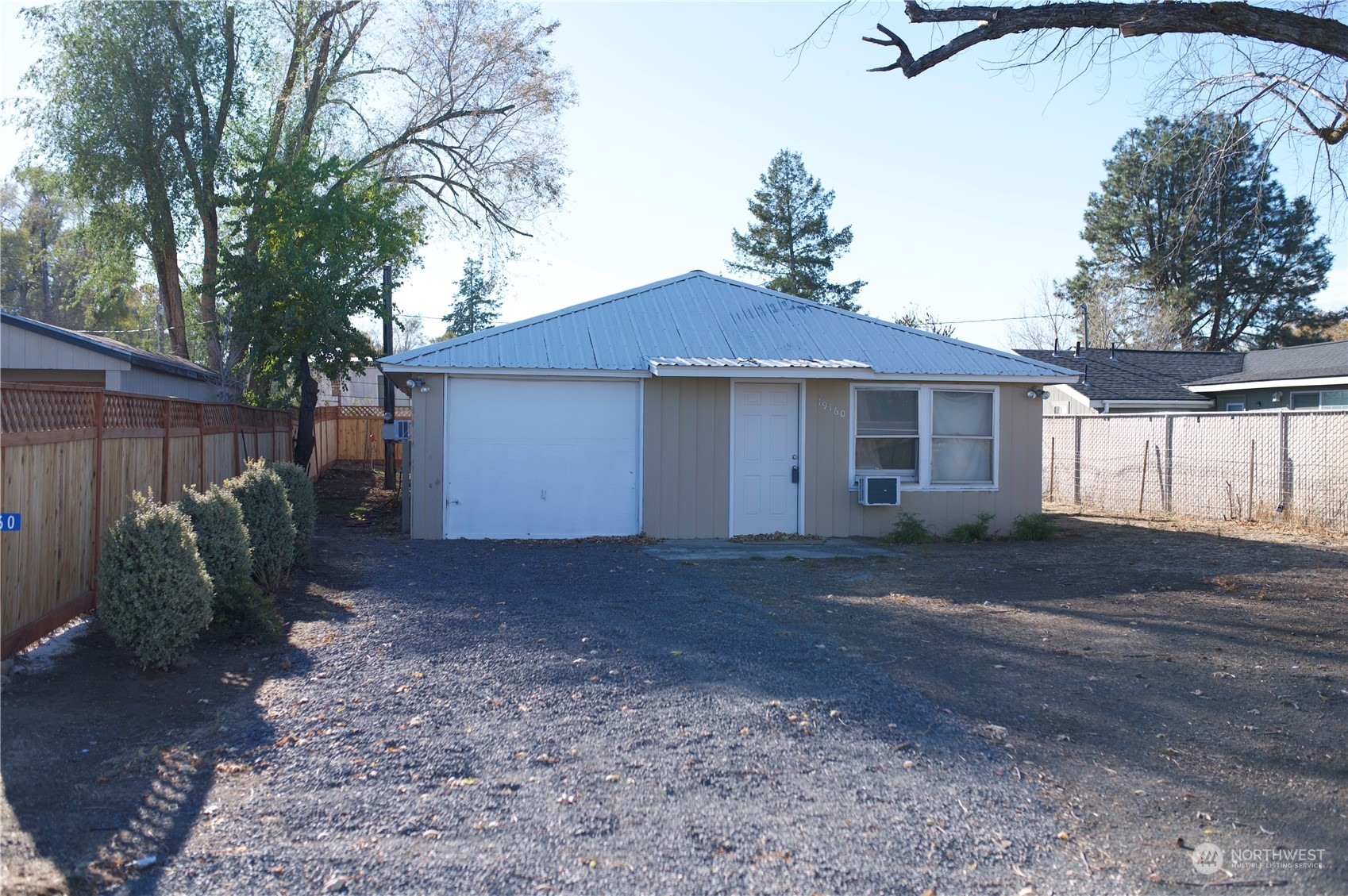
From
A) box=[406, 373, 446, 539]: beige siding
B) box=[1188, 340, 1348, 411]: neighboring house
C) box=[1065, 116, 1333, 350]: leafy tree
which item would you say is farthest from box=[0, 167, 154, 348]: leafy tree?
box=[1065, 116, 1333, 350]: leafy tree

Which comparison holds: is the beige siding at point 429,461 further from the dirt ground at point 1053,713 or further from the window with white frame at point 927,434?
the window with white frame at point 927,434

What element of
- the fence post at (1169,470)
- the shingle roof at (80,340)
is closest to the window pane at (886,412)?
the fence post at (1169,470)

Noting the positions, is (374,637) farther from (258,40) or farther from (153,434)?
(258,40)

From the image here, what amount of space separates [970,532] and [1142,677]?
24.1ft

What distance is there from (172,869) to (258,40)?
22.2 m

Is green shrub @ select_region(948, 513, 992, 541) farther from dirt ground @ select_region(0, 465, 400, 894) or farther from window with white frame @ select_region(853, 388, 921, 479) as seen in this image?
dirt ground @ select_region(0, 465, 400, 894)

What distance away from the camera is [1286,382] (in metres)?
23.3

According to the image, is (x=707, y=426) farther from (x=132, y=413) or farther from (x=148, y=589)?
(x=148, y=589)

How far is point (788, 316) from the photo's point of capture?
14.2m

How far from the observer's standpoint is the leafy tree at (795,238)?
40125 mm

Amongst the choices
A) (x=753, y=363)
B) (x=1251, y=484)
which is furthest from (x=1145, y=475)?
(x=753, y=363)

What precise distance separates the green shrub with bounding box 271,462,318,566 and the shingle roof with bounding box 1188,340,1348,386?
2236cm

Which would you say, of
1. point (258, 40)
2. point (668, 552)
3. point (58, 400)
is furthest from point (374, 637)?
point (258, 40)

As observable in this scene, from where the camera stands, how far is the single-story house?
25.8m
